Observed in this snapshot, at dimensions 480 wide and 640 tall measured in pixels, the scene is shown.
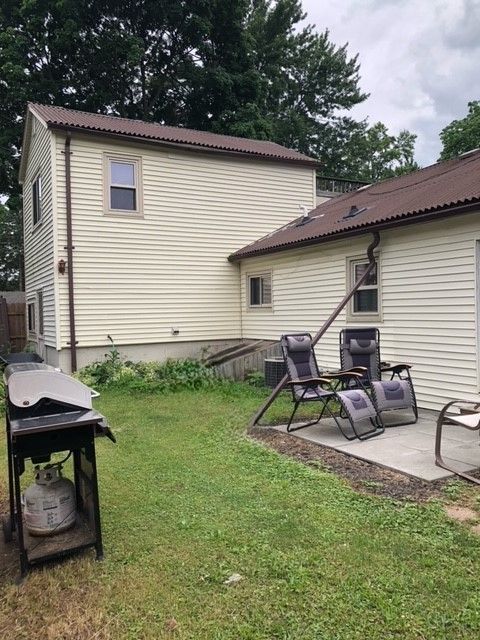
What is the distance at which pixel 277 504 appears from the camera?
3656mm

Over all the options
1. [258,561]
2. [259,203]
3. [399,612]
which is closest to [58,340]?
[259,203]

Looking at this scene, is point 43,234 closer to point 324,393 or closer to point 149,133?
point 149,133

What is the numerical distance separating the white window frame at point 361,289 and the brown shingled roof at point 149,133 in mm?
4954

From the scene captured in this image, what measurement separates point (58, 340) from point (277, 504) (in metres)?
7.36

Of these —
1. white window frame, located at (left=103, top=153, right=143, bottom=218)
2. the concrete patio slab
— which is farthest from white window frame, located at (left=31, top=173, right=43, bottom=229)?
the concrete patio slab

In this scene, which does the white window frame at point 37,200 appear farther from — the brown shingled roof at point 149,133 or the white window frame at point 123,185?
the white window frame at point 123,185

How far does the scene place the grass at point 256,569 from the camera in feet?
7.50

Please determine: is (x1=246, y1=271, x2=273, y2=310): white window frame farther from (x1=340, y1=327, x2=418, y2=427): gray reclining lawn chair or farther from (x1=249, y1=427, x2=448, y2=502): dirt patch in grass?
(x1=249, y1=427, x2=448, y2=502): dirt patch in grass

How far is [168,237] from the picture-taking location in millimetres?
11016

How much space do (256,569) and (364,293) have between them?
6.23 meters

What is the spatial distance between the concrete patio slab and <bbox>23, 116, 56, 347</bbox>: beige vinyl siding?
6705 mm

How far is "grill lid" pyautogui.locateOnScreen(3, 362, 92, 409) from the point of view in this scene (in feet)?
9.12

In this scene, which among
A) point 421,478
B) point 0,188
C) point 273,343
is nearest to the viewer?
point 421,478

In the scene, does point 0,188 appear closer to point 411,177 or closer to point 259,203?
point 259,203
